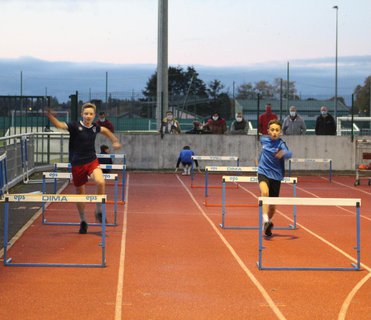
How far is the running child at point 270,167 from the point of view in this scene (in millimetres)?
12086

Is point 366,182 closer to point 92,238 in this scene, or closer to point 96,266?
point 92,238

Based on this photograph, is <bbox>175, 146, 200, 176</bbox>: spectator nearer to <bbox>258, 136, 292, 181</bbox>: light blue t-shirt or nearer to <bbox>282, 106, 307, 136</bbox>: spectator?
<bbox>282, 106, 307, 136</bbox>: spectator

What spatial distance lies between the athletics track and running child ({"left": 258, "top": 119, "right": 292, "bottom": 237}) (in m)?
0.49

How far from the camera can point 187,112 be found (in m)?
42.6

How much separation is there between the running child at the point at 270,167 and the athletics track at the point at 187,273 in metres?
0.49

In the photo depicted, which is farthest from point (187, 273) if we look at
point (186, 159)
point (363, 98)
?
point (363, 98)

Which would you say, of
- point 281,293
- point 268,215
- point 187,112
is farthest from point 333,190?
point 187,112

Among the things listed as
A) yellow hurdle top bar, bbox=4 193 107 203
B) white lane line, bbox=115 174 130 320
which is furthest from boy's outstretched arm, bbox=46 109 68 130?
yellow hurdle top bar, bbox=4 193 107 203

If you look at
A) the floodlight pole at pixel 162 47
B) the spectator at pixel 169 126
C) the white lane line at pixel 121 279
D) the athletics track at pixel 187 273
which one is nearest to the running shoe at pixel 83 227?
the athletics track at pixel 187 273

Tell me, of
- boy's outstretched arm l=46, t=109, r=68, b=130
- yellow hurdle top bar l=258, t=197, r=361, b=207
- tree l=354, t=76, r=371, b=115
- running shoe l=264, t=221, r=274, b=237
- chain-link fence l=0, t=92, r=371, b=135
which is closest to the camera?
yellow hurdle top bar l=258, t=197, r=361, b=207

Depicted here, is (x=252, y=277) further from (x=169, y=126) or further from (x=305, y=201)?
(x=169, y=126)

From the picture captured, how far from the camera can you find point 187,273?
9359mm

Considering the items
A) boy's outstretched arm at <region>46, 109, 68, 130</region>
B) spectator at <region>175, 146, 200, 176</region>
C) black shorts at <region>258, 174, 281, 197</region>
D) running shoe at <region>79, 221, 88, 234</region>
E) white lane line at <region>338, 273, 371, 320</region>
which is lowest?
white lane line at <region>338, 273, 371, 320</region>

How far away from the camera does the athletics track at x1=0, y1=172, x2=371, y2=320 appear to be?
7590mm
